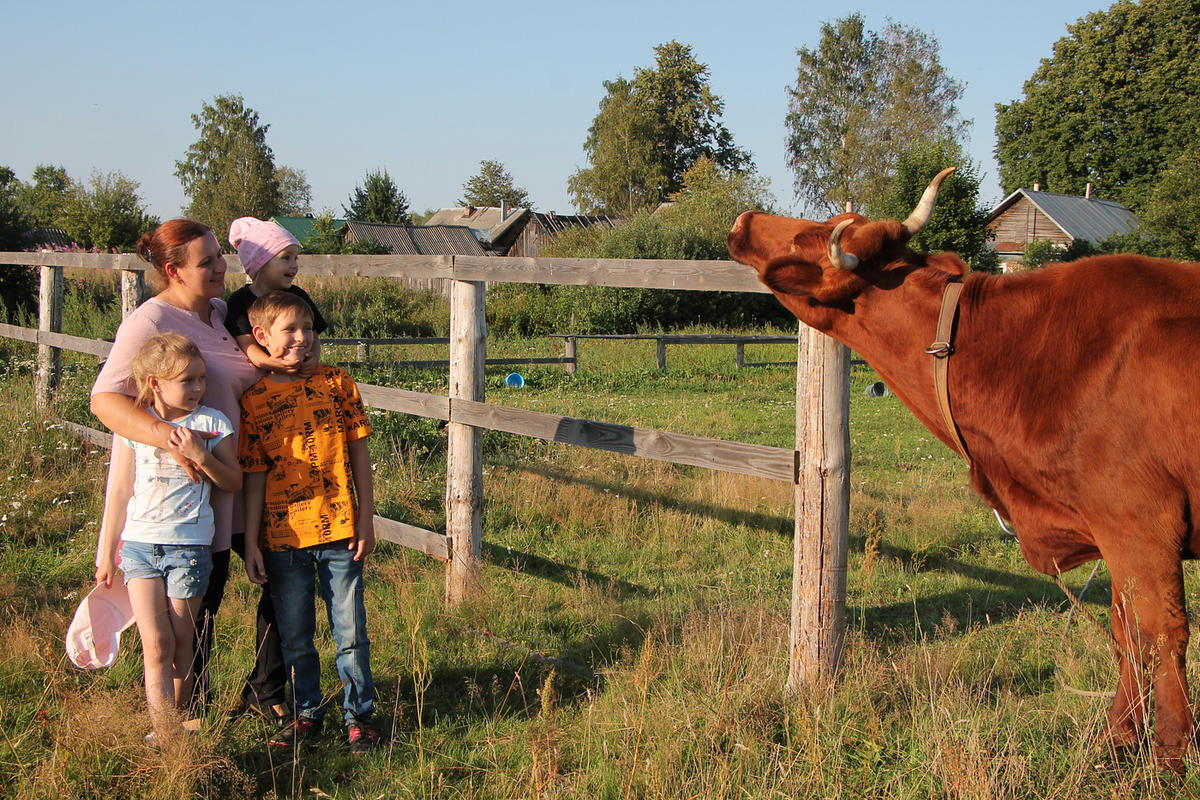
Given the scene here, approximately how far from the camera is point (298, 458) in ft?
10.8

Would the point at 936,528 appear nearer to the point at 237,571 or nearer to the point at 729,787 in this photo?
the point at 729,787

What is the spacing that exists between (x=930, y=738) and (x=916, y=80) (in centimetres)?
4545

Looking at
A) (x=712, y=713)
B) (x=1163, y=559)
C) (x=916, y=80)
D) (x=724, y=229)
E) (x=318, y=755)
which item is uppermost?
(x=916, y=80)

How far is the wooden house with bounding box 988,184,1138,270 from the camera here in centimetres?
4259

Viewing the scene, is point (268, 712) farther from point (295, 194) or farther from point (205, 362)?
point (295, 194)

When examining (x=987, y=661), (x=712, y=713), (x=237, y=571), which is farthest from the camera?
(x=237, y=571)

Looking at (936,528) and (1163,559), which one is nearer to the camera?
(1163,559)

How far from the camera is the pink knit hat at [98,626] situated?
3152 mm

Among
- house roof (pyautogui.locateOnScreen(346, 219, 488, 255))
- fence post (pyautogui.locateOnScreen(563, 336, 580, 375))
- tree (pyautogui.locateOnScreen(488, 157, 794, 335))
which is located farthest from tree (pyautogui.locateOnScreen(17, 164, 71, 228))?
fence post (pyautogui.locateOnScreen(563, 336, 580, 375))

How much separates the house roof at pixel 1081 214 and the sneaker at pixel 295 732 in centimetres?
4540

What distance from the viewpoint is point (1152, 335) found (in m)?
2.74

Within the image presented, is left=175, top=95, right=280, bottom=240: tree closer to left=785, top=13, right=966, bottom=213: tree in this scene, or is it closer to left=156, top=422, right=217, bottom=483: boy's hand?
left=785, top=13, right=966, bottom=213: tree

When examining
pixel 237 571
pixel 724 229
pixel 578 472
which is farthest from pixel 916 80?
pixel 237 571

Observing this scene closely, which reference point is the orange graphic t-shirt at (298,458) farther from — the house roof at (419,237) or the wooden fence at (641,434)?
the house roof at (419,237)
